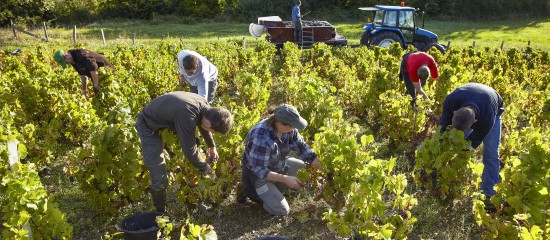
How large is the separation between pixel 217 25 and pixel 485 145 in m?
24.9

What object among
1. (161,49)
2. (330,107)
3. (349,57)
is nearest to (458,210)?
(330,107)

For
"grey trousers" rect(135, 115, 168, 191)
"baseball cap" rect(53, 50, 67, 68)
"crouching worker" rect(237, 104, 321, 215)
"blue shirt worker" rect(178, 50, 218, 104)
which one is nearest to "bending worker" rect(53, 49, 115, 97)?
"baseball cap" rect(53, 50, 67, 68)

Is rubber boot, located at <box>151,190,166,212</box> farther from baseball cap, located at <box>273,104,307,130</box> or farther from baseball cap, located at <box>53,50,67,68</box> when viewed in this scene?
baseball cap, located at <box>53,50,67,68</box>

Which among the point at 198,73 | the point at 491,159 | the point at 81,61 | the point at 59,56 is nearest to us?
the point at 491,159

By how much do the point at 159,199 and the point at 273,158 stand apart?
112 centimetres

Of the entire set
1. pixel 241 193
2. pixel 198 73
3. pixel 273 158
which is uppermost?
pixel 198 73

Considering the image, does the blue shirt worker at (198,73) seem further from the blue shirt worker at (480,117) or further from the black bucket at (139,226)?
the blue shirt worker at (480,117)

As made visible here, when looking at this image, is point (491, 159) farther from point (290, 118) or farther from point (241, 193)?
point (241, 193)

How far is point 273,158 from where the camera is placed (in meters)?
4.07

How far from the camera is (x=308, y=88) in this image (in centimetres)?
588

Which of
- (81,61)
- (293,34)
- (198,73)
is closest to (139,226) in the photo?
(198,73)

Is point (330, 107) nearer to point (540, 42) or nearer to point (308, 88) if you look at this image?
point (308, 88)

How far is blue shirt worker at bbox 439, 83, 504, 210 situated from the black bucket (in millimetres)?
2722

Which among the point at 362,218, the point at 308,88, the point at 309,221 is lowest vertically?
the point at 309,221
